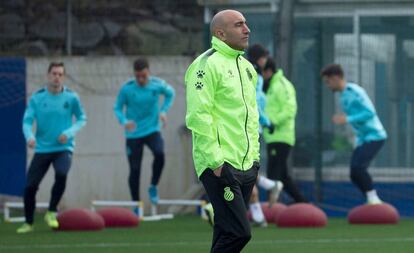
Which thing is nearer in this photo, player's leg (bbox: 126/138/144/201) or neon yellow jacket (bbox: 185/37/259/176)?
neon yellow jacket (bbox: 185/37/259/176)

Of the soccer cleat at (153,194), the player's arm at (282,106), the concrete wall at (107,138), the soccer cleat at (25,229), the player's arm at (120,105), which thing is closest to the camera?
the soccer cleat at (25,229)

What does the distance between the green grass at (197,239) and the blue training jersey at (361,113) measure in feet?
4.29

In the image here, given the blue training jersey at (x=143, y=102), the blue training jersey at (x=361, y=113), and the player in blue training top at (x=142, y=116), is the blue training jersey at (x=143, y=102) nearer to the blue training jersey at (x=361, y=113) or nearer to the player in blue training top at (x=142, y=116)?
the player in blue training top at (x=142, y=116)

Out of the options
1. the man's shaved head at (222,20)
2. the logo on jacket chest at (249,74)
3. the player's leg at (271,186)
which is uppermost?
the man's shaved head at (222,20)

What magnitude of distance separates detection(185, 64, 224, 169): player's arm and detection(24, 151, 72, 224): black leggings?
7.17 m

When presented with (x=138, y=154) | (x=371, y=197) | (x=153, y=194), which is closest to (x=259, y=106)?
(x=371, y=197)

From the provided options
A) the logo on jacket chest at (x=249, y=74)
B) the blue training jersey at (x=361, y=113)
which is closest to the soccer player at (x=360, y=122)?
the blue training jersey at (x=361, y=113)

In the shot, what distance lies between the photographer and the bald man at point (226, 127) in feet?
30.1

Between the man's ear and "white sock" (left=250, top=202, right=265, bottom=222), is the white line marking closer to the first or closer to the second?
"white sock" (left=250, top=202, right=265, bottom=222)

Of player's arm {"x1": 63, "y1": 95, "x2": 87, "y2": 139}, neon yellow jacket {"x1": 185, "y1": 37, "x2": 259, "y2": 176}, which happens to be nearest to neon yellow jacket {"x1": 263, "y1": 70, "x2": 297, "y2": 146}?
player's arm {"x1": 63, "y1": 95, "x2": 87, "y2": 139}

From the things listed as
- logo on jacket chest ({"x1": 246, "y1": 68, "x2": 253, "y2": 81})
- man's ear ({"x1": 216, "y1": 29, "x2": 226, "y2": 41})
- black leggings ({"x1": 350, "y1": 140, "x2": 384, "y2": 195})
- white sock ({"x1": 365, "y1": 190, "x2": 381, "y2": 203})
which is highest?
man's ear ({"x1": 216, "y1": 29, "x2": 226, "y2": 41})

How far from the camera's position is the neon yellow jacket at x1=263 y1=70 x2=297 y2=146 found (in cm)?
1808

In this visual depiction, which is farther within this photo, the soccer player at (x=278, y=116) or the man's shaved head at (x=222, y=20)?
the soccer player at (x=278, y=116)

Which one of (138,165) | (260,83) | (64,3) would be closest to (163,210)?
(138,165)
